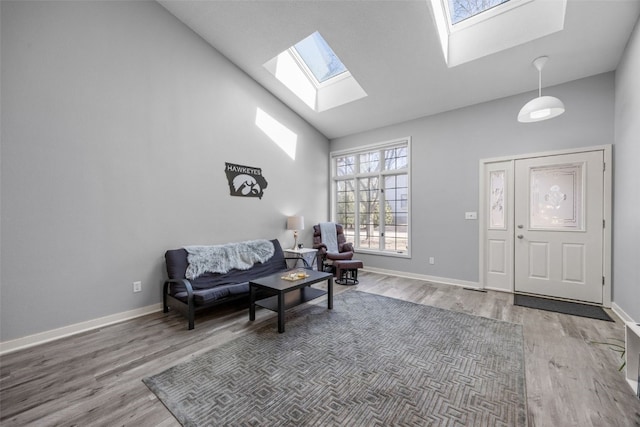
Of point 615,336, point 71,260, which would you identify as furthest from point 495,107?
point 71,260

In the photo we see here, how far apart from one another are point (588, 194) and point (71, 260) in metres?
6.23

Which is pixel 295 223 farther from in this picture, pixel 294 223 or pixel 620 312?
pixel 620 312

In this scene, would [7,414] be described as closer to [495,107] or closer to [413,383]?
[413,383]

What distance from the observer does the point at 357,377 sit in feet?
6.44

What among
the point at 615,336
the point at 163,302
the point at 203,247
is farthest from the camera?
the point at 203,247

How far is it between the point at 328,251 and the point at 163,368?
11.3 feet

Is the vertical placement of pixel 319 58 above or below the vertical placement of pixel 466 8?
above

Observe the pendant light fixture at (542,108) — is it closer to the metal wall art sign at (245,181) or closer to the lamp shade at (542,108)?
the lamp shade at (542,108)

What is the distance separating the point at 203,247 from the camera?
356cm

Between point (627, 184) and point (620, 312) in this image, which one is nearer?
point (627, 184)

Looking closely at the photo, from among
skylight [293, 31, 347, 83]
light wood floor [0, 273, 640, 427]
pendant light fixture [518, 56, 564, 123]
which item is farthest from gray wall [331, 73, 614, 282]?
skylight [293, 31, 347, 83]

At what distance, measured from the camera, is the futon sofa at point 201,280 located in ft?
9.47

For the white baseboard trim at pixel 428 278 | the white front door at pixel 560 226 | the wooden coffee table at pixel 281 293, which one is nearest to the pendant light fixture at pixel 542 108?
the white front door at pixel 560 226

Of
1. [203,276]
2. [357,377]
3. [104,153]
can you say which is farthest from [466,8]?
[203,276]
